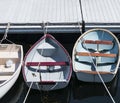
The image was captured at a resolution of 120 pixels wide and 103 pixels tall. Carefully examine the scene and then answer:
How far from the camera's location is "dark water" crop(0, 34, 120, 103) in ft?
39.3

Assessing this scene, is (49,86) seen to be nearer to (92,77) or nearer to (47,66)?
(47,66)

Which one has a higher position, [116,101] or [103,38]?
[103,38]

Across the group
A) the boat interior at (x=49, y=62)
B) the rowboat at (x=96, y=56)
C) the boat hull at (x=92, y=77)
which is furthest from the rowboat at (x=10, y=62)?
the boat hull at (x=92, y=77)

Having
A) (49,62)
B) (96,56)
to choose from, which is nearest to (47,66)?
(49,62)

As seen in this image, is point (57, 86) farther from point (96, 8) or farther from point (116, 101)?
point (96, 8)

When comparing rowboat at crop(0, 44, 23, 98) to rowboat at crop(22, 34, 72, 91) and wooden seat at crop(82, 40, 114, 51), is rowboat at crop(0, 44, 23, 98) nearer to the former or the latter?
rowboat at crop(22, 34, 72, 91)

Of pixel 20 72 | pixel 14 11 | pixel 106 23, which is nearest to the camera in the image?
pixel 20 72

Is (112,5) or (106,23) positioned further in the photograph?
(112,5)

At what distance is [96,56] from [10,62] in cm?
362

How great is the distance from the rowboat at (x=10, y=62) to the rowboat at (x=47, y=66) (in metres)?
0.39

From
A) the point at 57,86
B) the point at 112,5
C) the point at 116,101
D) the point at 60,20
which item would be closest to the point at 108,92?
the point at 116,101

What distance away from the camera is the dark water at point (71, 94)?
12.0 metres

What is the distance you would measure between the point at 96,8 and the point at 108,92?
5505 millimetres

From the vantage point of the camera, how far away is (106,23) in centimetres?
1451
